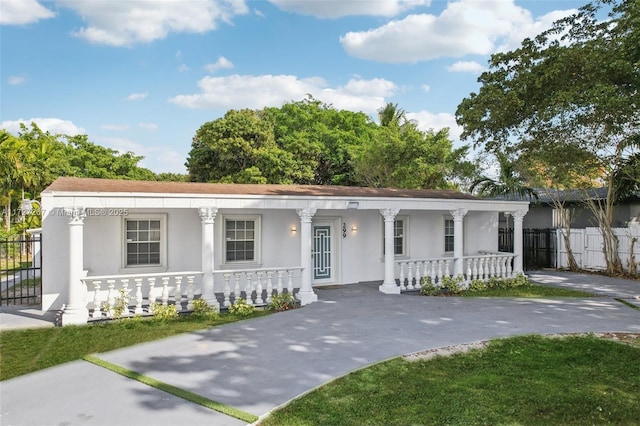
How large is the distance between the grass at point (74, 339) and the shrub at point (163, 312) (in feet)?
0.49

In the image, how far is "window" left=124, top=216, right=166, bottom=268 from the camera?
1004 centimetres

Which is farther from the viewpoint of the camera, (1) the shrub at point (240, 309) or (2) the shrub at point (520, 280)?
(2) the shrub at point (520, 280)

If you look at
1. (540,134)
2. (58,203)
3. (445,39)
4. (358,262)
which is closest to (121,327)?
(58,203)

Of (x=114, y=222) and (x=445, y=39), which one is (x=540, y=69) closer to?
(x=445, y=39)

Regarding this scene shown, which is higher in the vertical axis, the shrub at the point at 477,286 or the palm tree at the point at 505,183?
the palm tree at the point at 505,183

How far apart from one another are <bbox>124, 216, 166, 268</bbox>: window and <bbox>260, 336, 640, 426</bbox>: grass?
6.77m

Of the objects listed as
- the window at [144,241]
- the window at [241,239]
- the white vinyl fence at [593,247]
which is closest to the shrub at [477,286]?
the window at [241,239]

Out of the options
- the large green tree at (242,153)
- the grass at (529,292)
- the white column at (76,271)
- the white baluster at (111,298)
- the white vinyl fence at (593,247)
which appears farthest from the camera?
the large green tree at (242,153)

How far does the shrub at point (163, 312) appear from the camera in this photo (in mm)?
8562

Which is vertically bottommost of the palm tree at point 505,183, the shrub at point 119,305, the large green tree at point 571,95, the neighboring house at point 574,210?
the shrub at point 119,305

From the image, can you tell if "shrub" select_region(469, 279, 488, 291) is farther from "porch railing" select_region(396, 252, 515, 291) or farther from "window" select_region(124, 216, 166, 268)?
"window" select_region(124, 216, 166, 268)

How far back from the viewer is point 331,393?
4.90 m

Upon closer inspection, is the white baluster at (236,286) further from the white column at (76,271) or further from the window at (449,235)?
the window at (449,235)

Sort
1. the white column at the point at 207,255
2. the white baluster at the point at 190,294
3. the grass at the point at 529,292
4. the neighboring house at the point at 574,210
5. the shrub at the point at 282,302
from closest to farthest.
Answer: the white baluster at the point at 190,294, the white column at the point at 207,255, the shrub at the point at 282,302, the grass at the point at 529,292, the neighboring house at the point at 574,210
